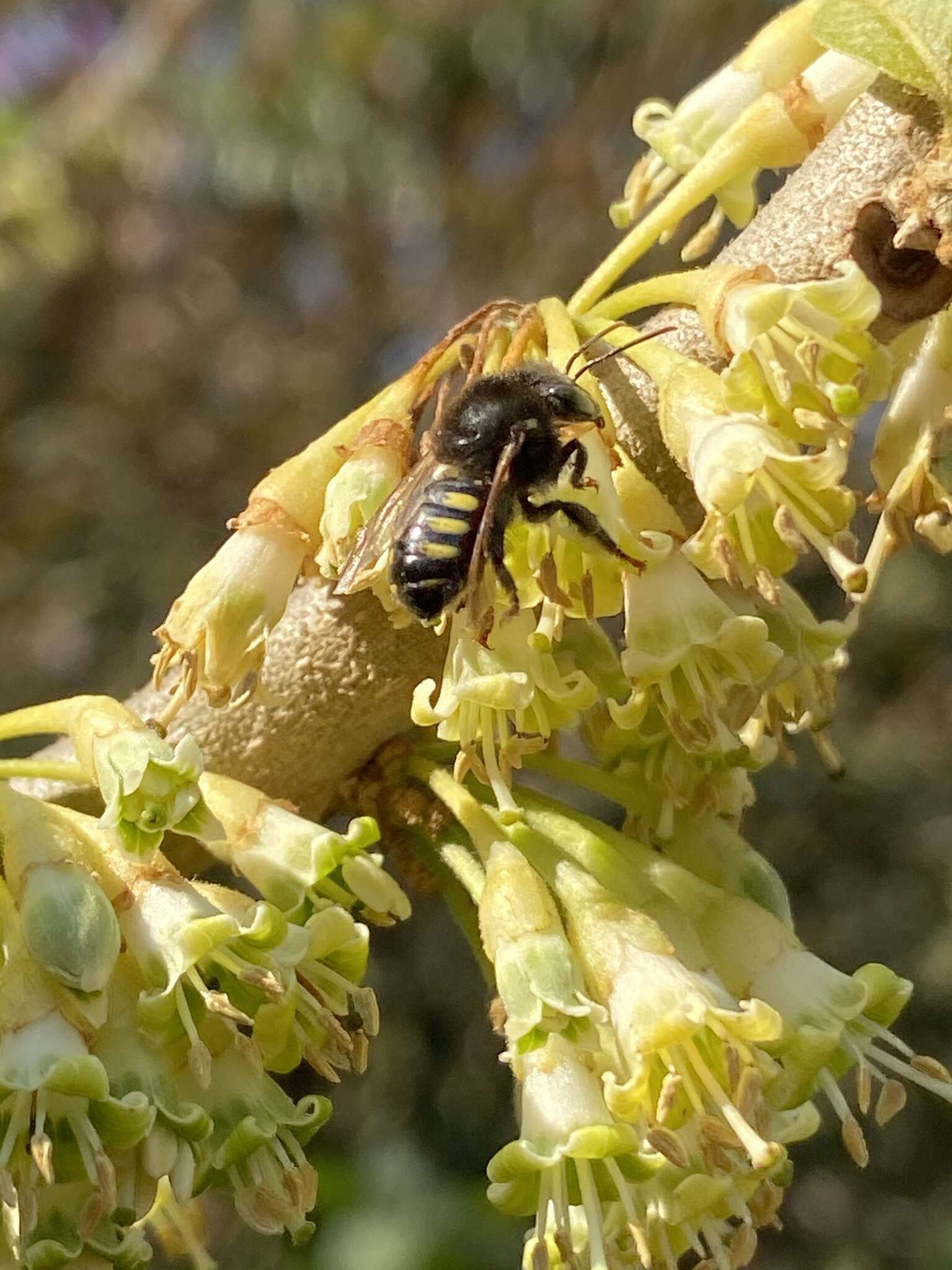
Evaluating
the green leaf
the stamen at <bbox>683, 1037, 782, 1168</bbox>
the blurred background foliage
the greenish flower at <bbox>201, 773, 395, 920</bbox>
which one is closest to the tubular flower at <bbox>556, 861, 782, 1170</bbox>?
the stamen at <bbox>683, 1037, 782, 1168</bbox>

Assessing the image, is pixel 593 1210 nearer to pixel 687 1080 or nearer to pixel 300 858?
pixel 687 1080

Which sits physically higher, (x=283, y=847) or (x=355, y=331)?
(x=283, y=847)

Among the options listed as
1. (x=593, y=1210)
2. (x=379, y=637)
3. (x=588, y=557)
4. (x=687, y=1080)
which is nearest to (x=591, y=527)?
(x=588, y=557)

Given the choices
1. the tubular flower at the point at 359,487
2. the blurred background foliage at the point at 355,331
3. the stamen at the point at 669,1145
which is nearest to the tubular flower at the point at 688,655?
the tubular flower at the point at 359,487

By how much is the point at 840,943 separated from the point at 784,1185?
3.82 meters

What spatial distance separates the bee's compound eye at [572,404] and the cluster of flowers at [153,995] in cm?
46

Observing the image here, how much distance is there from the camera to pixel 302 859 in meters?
1.40

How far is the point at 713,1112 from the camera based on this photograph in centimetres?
135

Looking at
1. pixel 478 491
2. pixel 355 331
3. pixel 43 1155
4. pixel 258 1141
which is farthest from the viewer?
pixel 355 331

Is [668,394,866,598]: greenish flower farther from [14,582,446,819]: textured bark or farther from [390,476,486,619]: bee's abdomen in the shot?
[14,582,446,819]: textured bark

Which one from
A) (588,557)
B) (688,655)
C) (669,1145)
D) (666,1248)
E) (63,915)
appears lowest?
(666,1248)

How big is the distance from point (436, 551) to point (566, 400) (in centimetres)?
23

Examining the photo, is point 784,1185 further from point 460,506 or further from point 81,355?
point 81,355

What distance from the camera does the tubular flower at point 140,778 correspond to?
1304 mm
